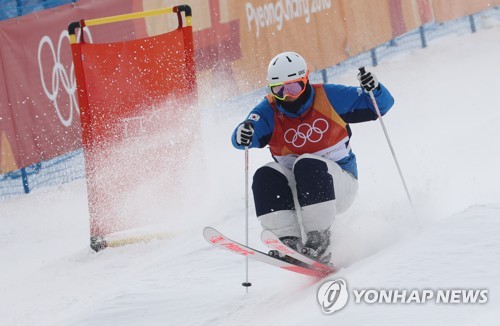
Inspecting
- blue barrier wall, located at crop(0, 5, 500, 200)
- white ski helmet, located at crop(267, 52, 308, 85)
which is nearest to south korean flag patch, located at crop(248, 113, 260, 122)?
white ski helmet, located at crop(267, 52, 308, 85)

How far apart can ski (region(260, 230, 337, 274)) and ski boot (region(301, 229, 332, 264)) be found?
61 millimetres

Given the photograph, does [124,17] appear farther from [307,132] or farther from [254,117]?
[307,132]

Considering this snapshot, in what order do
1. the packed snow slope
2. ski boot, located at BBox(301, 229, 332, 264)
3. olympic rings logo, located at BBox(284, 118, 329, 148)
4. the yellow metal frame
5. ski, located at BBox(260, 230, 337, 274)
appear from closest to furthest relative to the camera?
the packed snow slope
ski, located at BBox(260, 230, 337, 274)
ski boot, located at BBox(301, 229, 332, 264)
olympic rings logo, located at BBox(284, 118, 329, 148)
the yellow metal frame

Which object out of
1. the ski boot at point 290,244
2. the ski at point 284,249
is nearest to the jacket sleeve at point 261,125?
the ski boot at point 290,244

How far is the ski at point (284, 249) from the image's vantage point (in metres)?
5.31

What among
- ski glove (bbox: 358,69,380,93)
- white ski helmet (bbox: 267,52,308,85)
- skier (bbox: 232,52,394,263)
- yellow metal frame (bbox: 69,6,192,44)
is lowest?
skier (bbox: 232,52,394,263)

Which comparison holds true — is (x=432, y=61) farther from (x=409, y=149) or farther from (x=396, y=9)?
(x=409, y=149)

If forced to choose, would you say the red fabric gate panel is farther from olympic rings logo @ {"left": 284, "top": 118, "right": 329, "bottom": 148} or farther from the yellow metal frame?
olympic rings logo @ {"left": 284, "top": 118, "right": 329, "bottom": 148}

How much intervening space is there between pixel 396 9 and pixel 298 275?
1087cm

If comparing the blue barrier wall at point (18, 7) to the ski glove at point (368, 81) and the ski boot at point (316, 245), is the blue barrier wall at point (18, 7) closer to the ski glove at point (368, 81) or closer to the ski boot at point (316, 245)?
the ski glove at point (368, 81)

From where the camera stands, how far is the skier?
556 cm

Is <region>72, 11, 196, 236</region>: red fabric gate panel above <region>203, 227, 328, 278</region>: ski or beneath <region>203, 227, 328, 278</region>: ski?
above

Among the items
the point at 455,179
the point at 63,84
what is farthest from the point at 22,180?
the point at 455,179

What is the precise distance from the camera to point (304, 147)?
19.6 feet
